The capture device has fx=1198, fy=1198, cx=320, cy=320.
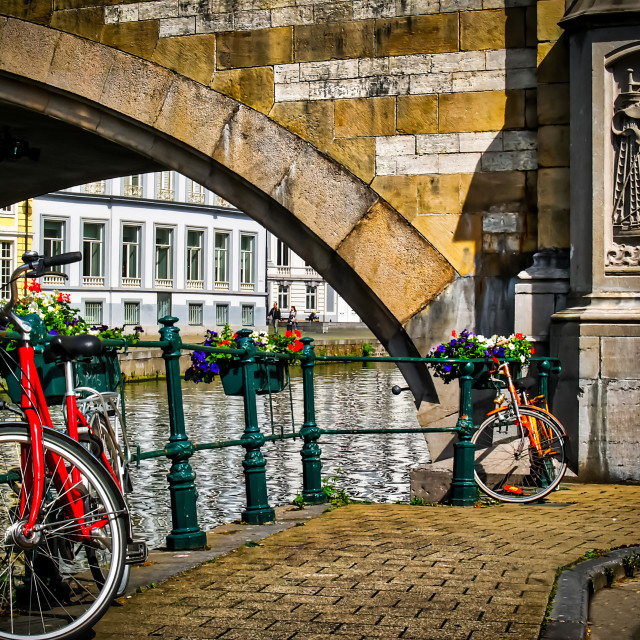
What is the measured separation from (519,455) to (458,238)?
5.59 feet

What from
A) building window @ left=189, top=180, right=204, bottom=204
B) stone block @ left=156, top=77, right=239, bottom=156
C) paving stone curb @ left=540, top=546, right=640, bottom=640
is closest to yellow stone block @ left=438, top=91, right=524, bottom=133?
stone block @ left=156, top=77, right=239, bottom=156

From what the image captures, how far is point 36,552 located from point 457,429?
3.86 m

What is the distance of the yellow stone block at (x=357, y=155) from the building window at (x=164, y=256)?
37014 millimetres

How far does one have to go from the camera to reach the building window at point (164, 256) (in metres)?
45.0

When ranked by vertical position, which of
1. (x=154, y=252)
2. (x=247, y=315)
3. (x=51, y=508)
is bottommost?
(x=51, y=508)

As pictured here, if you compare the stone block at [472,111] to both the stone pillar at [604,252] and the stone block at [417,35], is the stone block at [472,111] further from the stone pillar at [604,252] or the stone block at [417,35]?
the stone pillar at [604,252]

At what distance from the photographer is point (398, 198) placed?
8.13 meters

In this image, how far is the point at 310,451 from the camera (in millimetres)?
6641

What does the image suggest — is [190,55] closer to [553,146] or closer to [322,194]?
[322,194]

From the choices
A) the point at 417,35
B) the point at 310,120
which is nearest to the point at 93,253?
the point at 310,120

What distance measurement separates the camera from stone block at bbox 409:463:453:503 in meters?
7.15

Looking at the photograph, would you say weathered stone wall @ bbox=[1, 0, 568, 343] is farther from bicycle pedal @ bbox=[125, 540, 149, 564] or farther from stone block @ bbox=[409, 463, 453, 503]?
bicycle pedal @ bbox=[125, 540, 149, 564]

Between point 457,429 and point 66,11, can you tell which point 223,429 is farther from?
point 457,429

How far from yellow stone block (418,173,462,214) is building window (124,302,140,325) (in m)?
36.2
